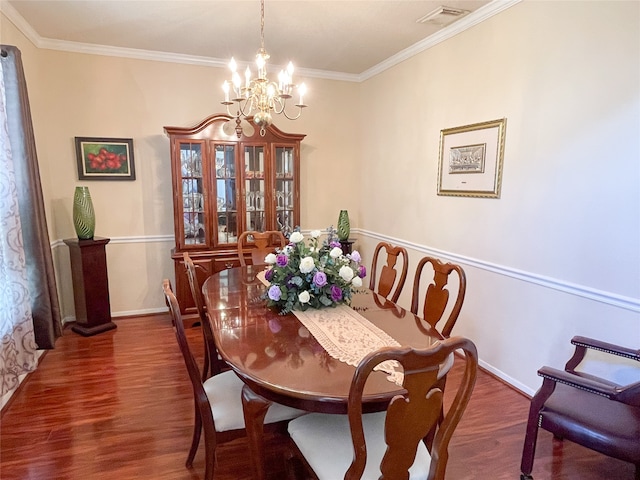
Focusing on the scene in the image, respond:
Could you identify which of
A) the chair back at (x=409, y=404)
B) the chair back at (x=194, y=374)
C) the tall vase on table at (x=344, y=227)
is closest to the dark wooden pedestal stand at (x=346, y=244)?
the tall vase on table at (x=344, y=227)

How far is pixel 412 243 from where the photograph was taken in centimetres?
371

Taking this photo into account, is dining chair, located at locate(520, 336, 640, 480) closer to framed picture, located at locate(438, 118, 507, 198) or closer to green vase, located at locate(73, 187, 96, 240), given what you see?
framed picture, located at locate(438, 118, 507, 198)

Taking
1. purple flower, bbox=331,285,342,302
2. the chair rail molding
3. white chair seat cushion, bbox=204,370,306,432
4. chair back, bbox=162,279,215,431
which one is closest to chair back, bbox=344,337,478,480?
white chair seat cushion, bbox=204,370,306,432

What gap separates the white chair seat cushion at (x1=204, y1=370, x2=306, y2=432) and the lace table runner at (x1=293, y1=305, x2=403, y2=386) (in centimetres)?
35

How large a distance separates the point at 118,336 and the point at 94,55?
2.66 m

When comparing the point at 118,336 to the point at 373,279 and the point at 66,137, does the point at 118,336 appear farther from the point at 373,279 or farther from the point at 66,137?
the point at 373,279

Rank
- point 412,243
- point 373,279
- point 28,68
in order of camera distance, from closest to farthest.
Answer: point 373,279 → point 28,68 → point 412,243

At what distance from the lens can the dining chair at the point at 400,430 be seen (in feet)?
3.34

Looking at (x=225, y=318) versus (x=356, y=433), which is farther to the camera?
(x=225, y=318)

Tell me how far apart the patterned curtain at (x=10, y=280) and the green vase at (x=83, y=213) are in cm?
86

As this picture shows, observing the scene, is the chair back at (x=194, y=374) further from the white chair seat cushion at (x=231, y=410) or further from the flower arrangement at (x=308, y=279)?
the flower arrangement at (x=308, y=279)

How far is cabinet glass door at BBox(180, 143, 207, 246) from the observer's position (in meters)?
3.67

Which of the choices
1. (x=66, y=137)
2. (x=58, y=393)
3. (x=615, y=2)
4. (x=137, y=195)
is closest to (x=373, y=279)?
(x=615, y=2)

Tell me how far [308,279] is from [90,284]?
2.54 metres
